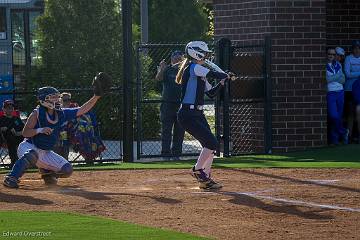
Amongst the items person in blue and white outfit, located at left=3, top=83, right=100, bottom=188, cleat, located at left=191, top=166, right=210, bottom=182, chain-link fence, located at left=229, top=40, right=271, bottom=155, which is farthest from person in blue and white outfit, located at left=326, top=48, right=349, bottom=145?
person in blue and white outfit, located at left=3, top=83, right=100, bottom=188

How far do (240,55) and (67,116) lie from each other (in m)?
5.26

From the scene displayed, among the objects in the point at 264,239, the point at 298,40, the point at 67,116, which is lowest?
the point at 264,239

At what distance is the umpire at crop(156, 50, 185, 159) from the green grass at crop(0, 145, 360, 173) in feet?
1.94

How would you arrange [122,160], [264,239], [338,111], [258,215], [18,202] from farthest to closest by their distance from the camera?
1. [338,111]
2. [122,160]
3. [18,202]
4. [258,215]
5. [264,239]

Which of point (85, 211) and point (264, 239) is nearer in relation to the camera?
point (264, 239)

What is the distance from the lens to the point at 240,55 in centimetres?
1816

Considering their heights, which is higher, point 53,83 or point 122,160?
point 53,83

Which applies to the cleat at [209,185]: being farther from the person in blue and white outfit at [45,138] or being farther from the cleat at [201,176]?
the person in blue and white outfit at [45,138]

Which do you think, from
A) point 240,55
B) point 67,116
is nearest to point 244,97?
point 240,55

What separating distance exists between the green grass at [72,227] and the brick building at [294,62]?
8.23 metres

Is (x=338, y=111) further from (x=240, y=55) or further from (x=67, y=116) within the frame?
(x=67, y=116)

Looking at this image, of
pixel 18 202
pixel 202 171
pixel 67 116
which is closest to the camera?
pixel 18 202

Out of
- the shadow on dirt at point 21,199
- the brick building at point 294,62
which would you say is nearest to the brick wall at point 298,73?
the brick building at point 294,62

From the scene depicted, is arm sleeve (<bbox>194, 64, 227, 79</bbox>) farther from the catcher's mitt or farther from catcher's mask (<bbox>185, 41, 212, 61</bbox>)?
the catcher's mitt
